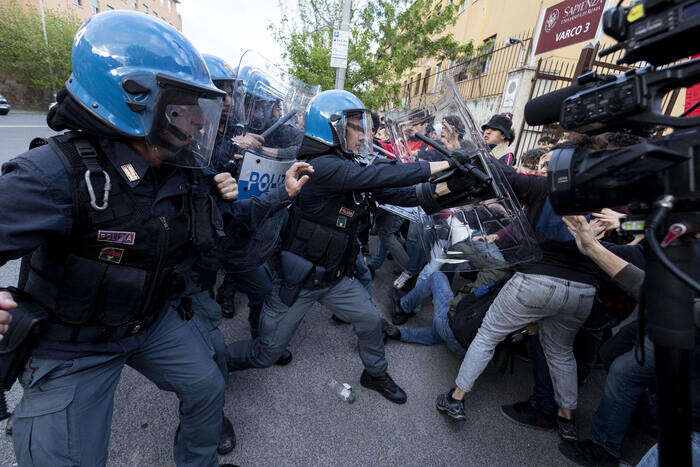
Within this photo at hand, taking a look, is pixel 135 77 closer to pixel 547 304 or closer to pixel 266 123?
pixel 266 123

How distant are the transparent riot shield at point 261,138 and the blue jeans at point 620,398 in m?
2.30

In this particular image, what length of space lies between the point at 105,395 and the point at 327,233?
53.2 inches

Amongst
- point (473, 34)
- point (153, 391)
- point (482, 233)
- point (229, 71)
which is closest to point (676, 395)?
point (482, 233)

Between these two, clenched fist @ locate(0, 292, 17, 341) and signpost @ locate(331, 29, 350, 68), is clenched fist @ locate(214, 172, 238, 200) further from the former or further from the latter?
signpost @ locate(331, 29, 350, 68)

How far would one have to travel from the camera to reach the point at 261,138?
8.16 ft

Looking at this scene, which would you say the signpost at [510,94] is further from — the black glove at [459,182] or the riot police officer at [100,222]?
the riot police officer at [100,222]

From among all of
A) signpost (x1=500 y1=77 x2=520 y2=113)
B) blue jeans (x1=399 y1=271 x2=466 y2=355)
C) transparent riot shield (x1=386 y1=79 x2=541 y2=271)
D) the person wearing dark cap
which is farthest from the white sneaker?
signpost (x1=500 y1=77 x2=520 y2=113)

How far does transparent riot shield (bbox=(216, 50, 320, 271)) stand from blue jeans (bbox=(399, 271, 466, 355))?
1.56 metres

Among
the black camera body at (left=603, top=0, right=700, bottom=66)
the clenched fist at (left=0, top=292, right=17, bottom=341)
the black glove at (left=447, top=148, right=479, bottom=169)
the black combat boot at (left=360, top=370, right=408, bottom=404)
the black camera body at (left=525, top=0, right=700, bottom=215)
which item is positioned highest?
the black camera body at (left=603, top=0, right=700, bottom=66)

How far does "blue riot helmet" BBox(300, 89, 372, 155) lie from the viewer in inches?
85.0

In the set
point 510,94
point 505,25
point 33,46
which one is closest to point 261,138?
point 510,94

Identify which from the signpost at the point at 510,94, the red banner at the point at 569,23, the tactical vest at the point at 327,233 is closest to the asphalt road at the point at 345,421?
the tactical vest at the point at 327,233

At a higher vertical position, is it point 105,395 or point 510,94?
point 510,94

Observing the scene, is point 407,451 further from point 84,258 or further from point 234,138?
point 234,138
